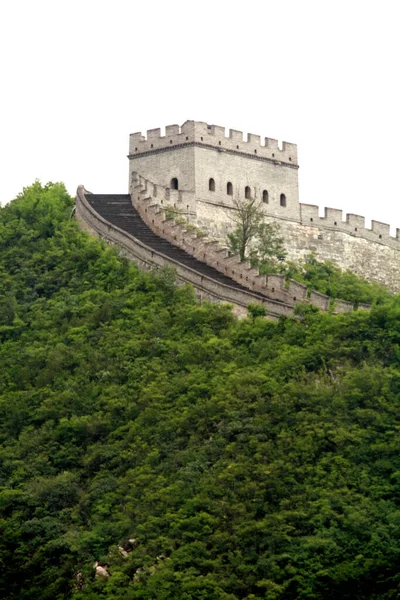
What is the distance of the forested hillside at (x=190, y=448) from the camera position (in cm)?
6262

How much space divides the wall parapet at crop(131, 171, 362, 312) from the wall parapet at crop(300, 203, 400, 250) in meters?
7.48

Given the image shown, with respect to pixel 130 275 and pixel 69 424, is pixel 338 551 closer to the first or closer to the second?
pixel 69 424

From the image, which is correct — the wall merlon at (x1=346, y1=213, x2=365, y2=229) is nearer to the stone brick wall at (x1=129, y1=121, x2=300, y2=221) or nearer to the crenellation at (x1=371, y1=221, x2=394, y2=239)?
the crenellation at (x1=371, y1=221, x2=394, y2=239)

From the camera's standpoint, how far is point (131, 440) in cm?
7019

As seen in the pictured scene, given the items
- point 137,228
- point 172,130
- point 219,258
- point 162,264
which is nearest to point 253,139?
point 172,130

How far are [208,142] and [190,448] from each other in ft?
77.8

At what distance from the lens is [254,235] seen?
8888 cm

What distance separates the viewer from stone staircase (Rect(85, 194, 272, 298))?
81188 mm

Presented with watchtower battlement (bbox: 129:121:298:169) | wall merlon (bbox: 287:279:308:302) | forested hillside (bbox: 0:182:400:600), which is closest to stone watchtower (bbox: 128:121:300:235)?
watchtower battlement (bbox: 129:121:298:169)

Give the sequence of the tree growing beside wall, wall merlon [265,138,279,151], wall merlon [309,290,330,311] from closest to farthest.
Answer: wall merlon [309,290,330,311], the tree growing beside wall, wall merlon [265,138,279,151]

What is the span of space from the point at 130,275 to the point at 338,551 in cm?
2152

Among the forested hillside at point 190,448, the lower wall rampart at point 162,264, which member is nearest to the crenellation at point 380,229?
the lower wall rampart at point 162,264

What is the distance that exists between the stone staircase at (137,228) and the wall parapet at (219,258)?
0.25m

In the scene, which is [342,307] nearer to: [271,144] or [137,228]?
[137,228]
